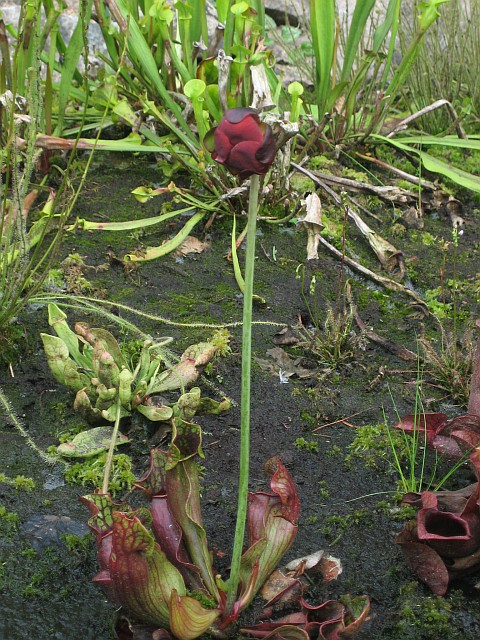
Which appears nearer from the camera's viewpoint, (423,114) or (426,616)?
(426,616)

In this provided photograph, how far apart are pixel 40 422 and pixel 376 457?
98 centimetres

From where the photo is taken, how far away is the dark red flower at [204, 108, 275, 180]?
45.9 inches

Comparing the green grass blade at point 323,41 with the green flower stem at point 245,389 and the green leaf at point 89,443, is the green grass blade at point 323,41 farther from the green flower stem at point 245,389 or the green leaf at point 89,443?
the green flower stem at point 245,389

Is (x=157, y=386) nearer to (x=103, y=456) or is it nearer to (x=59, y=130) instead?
(x=103, y=456)

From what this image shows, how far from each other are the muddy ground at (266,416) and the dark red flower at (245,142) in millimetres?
986

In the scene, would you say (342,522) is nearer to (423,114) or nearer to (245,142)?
(245,142)

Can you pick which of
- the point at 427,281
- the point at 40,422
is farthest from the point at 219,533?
the point at 427,281

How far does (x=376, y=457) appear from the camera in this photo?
2051 mm

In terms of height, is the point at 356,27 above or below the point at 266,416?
above

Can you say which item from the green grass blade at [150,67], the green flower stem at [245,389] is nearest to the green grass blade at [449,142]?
the green grass blade at [150,67]

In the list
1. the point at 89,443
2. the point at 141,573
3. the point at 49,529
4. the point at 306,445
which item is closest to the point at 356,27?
the point at 306,445

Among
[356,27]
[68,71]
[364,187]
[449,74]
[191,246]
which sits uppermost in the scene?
[356,27]

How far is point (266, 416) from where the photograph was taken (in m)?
2.20

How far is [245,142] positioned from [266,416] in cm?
119
